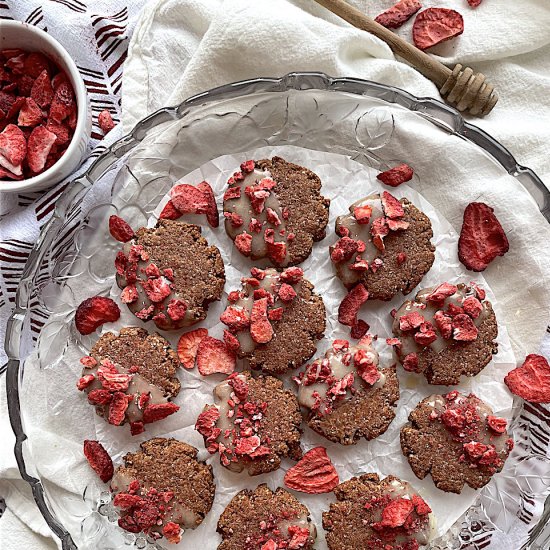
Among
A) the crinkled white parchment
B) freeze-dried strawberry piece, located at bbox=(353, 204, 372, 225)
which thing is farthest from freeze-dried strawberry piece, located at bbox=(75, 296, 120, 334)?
freeze-dried strawberry piece, located at bbox=(353, 204, 372, 225)

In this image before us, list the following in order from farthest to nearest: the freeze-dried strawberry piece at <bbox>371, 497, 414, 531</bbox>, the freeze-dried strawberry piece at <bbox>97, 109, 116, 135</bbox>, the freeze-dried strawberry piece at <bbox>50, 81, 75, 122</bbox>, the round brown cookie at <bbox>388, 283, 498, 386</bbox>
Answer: the freeze-dried strawberry piece at <bbox>97, 109, 116, 135</bbox> < the freeze-dried strawberry piece at <bbox>50, 81, 75, 122</bbox> < the round brown cookie at <bbox>388, 283, 498, 386</bbox> < the freeze-dried strawberry piece at <bbox>371, 497, 414, 531</bbox>

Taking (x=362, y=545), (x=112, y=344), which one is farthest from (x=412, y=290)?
(x=112, y=344)

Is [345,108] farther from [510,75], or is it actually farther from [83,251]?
[83,251]

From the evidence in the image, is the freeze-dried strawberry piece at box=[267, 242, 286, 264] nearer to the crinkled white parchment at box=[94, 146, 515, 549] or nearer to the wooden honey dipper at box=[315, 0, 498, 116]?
the crinkled white parchment at box=[94, 146, 515, 549]

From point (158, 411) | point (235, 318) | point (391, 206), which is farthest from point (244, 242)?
point (158, 411)

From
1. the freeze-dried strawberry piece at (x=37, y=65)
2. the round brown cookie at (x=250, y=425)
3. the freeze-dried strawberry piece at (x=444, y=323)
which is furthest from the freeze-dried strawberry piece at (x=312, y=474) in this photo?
the freeze-dried strawberry piece at (x=37, y=65)
